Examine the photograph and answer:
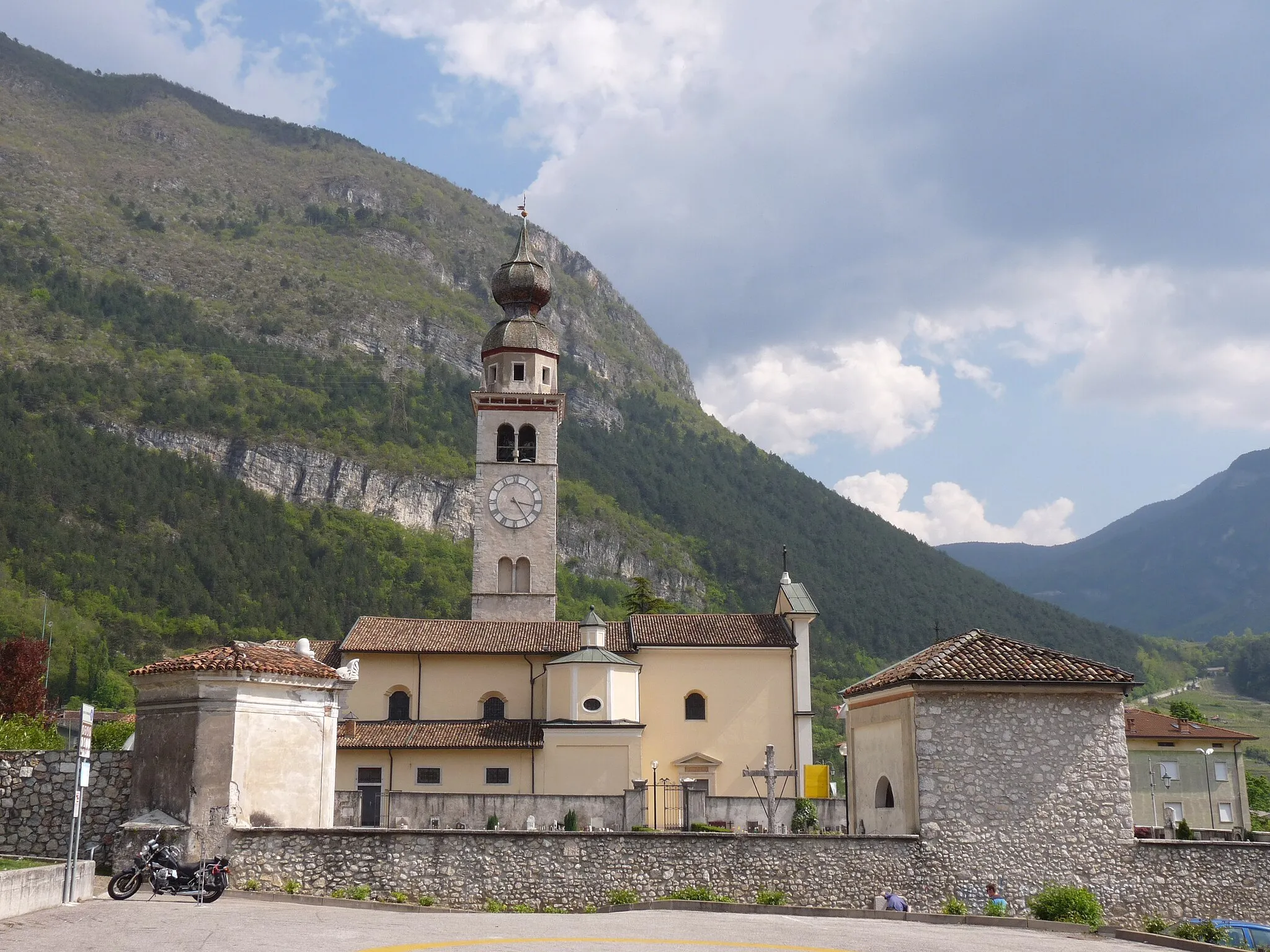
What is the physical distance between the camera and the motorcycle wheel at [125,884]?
18141mm

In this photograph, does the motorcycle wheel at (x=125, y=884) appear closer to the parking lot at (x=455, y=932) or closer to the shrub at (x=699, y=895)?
the parking lot at (x=455, y=932)

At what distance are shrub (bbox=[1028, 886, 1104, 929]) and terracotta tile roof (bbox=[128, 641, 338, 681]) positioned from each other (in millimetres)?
14091

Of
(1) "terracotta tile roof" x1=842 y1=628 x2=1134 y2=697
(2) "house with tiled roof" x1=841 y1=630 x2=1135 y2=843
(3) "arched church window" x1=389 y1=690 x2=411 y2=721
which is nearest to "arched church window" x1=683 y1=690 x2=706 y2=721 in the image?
(3) "arched church window" x1=389 y1=690 x2=411 y2=721

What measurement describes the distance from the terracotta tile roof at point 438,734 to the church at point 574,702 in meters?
0.07

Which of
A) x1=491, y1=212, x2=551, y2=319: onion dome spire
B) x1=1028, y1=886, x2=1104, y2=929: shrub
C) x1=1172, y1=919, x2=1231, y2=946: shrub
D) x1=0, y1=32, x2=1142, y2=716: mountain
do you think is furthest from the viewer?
x1=0, y1=32, x2=1142, y2=716: mountain

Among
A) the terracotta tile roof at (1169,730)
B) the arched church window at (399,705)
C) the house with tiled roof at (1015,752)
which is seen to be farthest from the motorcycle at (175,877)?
the terracotta tile roof at (1169,730)

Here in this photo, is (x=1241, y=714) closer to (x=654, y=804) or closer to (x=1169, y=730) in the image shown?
(x=1169, y=730)

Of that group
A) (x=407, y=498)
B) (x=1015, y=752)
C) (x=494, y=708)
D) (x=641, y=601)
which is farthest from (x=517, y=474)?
(x=407, y=498)

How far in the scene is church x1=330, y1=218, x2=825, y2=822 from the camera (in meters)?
40.5

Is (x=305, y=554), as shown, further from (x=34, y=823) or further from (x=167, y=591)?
(x=34, y=823)

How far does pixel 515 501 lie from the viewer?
2082 inches

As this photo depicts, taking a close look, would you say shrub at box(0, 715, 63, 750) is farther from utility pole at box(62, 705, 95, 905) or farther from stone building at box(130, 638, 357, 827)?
utility pole at box(62, 705, 95, 905)

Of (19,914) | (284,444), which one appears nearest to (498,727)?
(19,914)

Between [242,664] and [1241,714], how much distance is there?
178 metres
